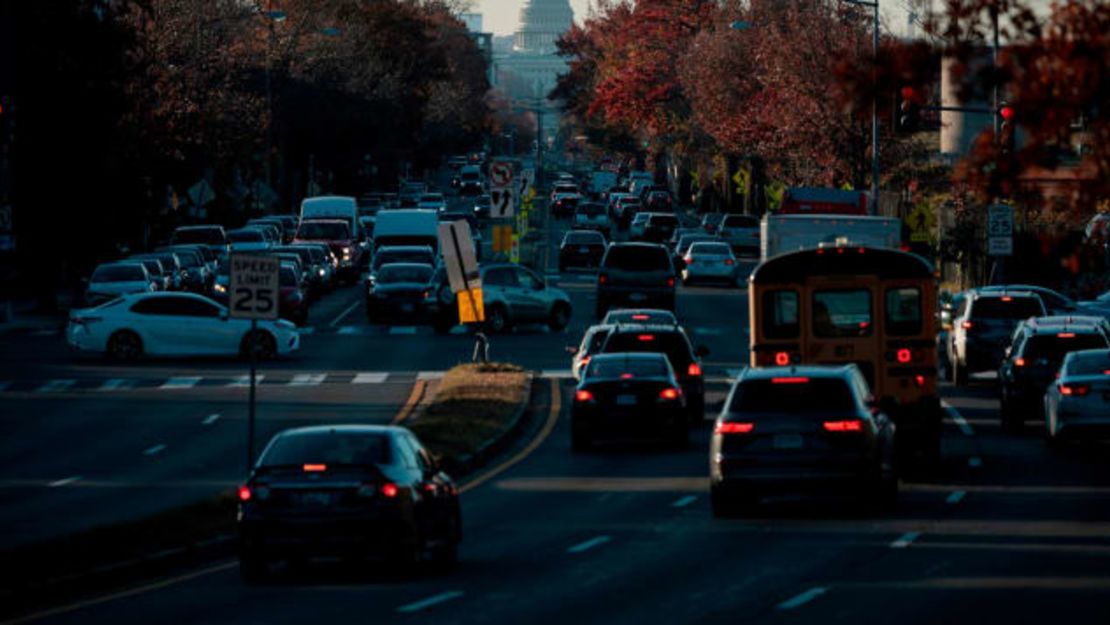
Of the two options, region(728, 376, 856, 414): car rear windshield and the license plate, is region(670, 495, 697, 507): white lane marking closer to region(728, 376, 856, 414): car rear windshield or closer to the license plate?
region(728, 376, 856, 414): car rear windshield

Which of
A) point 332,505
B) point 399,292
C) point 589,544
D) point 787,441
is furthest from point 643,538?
point 399,292

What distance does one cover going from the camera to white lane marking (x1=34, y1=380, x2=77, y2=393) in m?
45.9

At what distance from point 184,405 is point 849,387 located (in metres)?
19.4

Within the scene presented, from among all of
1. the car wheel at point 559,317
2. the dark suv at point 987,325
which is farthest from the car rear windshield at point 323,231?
the dark suv at point 987,325

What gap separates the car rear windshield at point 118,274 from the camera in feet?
205

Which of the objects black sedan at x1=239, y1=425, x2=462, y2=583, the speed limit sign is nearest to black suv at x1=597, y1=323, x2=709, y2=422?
the speed limit sign

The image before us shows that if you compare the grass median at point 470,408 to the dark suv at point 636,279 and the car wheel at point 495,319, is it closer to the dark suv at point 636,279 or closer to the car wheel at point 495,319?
the car wheel at point 495,319

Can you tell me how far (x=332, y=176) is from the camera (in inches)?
5556

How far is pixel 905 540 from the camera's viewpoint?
24109mm

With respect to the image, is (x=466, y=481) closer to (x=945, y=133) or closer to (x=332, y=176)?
(x=945, y=133)

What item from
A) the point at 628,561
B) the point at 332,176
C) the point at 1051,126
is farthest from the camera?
the point at 332,176

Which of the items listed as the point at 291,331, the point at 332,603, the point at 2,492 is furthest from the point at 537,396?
the point at 332,603

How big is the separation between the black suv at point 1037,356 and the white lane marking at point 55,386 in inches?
697

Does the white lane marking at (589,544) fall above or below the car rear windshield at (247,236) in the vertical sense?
below
